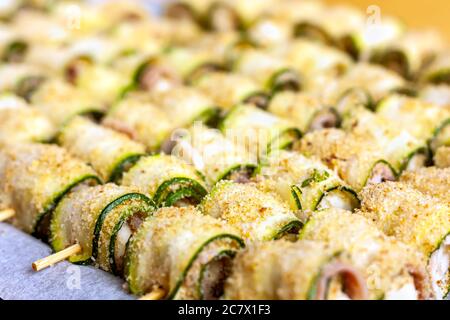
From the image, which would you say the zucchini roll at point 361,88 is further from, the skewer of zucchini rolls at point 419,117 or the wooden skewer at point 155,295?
the wooden skewer at point 155,295

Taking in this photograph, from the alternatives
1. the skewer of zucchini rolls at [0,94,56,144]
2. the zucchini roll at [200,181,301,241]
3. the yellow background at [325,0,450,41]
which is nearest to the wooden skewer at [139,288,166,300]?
the zucchini roll at [200,181,301,241]

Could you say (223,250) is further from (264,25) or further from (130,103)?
(264,25)

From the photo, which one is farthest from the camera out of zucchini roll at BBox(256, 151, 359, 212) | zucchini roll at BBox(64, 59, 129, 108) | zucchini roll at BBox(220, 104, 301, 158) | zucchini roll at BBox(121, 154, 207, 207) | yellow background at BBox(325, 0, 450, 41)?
yellow background at BBox(325, 0, 450, 41)

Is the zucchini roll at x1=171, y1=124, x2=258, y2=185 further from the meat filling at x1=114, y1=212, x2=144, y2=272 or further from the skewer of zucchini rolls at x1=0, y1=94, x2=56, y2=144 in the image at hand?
the skewer of zucchini rolls at x1=0, y1=94, x2=56, y2=144

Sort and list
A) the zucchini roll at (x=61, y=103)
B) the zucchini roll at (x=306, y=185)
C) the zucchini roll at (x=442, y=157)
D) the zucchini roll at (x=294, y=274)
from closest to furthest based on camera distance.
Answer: the zucchini roll at (x=294, y=274) → the zucchini roll at (x=306, y=185) → the zucchini roll at (x=442, y=157) → the zucchini roll at (x=61, y=103)

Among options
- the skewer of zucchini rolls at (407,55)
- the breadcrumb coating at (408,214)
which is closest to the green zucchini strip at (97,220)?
the breadcrumb coating at (408,214)

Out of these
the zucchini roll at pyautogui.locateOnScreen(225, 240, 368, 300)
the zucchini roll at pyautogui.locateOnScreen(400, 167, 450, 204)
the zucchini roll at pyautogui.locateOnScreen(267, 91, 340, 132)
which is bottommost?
the zucchini roll at pyautogui.locateOnScreen(225, 240, 368, 300)
